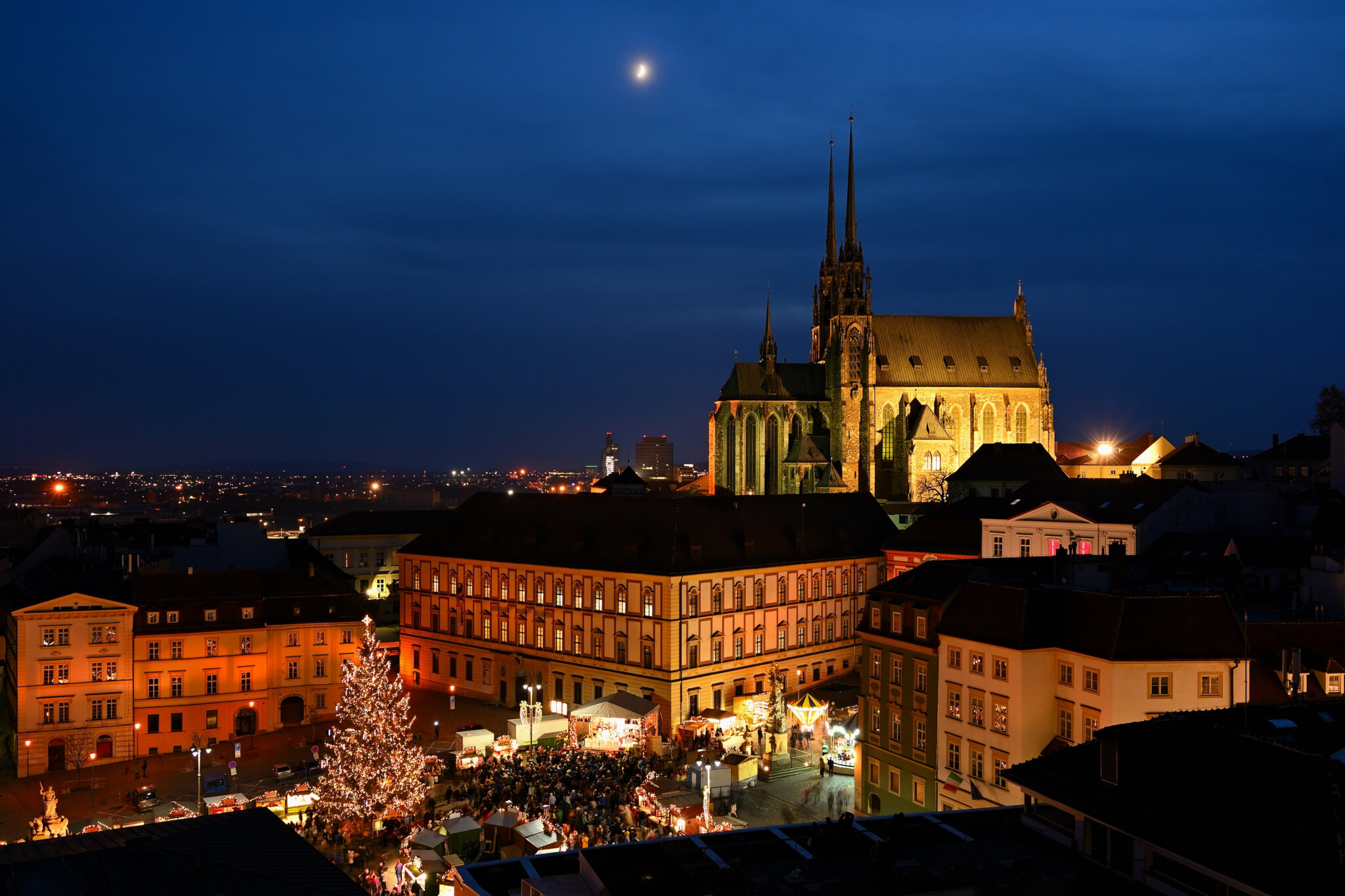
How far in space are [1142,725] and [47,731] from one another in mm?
51674

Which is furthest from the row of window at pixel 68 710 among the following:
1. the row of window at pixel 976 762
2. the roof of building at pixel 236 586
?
the row of window at pixel 976 762

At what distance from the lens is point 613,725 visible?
2232 inches

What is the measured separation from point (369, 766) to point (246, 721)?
21.7m

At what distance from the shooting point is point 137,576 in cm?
6225

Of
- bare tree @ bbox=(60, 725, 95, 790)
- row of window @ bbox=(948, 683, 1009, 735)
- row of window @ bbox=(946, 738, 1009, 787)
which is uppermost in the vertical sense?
row of window @ bbox=(948, 683, 1009, 735)

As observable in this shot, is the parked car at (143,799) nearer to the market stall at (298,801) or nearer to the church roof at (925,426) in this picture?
the market stall at (298,801)

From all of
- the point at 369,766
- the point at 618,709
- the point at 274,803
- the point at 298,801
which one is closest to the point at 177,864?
the point at 369,766

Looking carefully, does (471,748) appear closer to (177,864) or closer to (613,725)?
(613,725)

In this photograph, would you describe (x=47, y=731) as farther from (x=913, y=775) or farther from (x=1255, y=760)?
(x=1255, y=760)

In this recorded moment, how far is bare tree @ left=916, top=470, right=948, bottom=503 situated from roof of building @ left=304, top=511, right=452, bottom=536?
48.0 m

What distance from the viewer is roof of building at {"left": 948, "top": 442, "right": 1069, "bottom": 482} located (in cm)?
10269

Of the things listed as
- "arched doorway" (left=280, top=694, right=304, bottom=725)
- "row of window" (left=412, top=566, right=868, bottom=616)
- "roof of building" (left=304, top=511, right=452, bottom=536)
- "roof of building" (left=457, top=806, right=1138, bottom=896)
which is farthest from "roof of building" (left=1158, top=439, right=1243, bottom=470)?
"roof of building" (left=457, top=806, right=1138, bottom=896)

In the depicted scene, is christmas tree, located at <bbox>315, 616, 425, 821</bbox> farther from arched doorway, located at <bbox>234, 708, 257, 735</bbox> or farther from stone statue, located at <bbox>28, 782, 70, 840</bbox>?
Answer: arched doorway, located at <bbox>234, 708, 257, 735</bbox>

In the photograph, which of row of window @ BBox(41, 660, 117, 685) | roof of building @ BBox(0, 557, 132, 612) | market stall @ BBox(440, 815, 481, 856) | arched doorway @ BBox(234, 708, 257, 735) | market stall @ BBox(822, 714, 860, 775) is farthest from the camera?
arched doorway @ BBox(234, 708, 257, 735)
